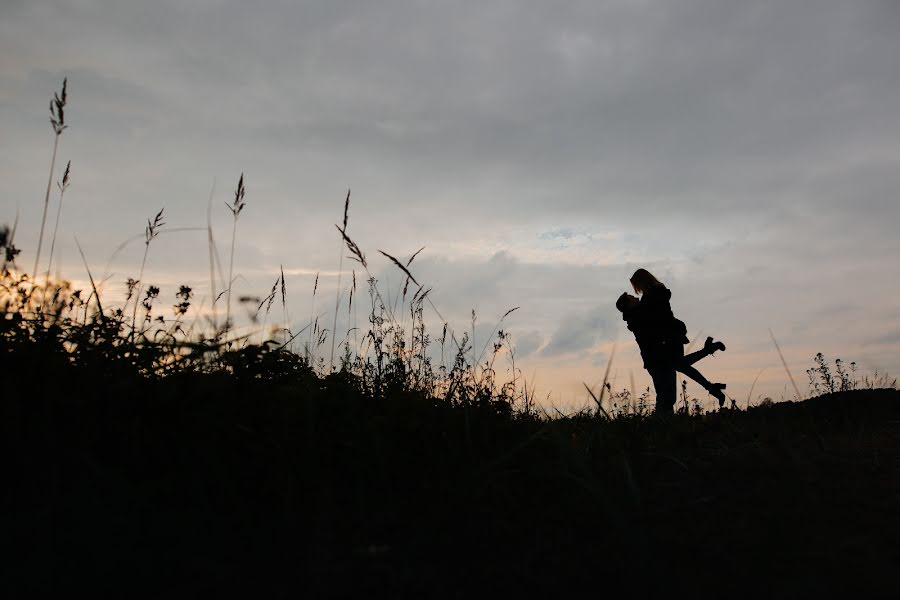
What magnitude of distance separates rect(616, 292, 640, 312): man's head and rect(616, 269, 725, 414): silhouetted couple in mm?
40

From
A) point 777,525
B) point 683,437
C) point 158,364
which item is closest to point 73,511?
point 158,364

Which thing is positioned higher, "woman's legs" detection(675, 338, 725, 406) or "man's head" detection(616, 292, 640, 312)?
"man's head" detection(616, 292, 640, 312)

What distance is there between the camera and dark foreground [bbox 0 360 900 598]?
1836mm

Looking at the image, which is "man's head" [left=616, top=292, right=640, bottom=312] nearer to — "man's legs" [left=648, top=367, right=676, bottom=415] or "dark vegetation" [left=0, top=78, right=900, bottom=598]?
"man's legs" [left=648, top=367, right=676, bottom=415]

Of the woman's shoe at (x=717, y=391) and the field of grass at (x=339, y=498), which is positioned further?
the woman's shoe at (x=717, y=391)

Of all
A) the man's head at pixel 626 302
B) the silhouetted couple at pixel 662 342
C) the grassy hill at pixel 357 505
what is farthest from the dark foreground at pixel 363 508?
the man's head at pixel 626 302

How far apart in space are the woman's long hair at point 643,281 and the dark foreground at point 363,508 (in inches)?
280

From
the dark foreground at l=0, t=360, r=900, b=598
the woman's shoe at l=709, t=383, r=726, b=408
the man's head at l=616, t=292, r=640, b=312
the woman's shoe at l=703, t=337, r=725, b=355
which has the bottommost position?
the dark foreground at l=0, t=360, r=900, b=598

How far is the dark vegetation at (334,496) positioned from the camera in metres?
1.85

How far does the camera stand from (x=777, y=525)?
2363mm

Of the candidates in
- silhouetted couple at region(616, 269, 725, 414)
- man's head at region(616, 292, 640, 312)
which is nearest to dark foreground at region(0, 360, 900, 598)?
silhouetted couple at region(616, 269, 725, 414)

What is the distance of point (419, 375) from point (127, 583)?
127 inches

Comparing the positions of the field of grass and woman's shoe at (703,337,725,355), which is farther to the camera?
woman's shoe at (703,337,725,355)

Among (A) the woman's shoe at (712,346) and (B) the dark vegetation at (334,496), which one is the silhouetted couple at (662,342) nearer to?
(A) the woman's shoe at (712,346)
